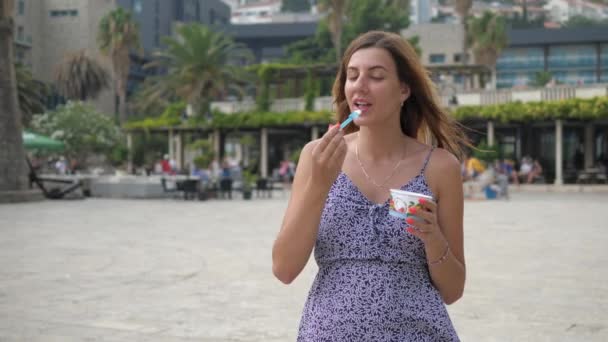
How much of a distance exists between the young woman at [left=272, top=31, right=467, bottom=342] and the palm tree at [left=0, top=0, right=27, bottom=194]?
858 inches

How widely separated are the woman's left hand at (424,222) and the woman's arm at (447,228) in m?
0.05

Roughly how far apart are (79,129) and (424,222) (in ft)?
171

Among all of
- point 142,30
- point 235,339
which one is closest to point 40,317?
point 235,339

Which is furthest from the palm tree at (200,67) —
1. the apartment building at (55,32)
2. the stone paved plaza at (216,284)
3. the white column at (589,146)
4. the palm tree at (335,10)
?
the stone paved plaza at (216,284)

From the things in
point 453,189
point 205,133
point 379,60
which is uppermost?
point 379,60

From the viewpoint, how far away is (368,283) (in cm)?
243

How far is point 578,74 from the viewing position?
2630 inches

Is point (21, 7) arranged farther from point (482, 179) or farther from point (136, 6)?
point (482, 179)

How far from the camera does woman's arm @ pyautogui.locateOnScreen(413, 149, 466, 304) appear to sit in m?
2.44

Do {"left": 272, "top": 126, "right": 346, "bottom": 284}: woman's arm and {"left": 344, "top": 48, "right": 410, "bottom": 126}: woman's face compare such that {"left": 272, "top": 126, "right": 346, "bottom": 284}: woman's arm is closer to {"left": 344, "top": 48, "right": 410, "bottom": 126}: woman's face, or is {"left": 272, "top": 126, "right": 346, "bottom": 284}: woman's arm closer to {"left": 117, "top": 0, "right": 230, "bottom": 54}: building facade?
{"left": 344, "top": 48, "right": 410, "bottom": 126}: woman's face

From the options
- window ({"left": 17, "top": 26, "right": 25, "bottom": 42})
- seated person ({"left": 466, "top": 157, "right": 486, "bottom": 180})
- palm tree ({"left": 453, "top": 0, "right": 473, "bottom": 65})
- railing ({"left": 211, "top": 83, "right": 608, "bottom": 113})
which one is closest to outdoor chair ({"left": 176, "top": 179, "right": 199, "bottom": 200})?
seated person ({"left": 466, "top": 157, "right": 486, "bottom": 180})

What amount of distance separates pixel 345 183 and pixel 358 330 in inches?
17.9

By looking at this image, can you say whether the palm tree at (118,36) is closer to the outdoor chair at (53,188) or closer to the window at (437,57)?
the window at (437,57)

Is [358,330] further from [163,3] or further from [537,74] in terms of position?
[163,3]
